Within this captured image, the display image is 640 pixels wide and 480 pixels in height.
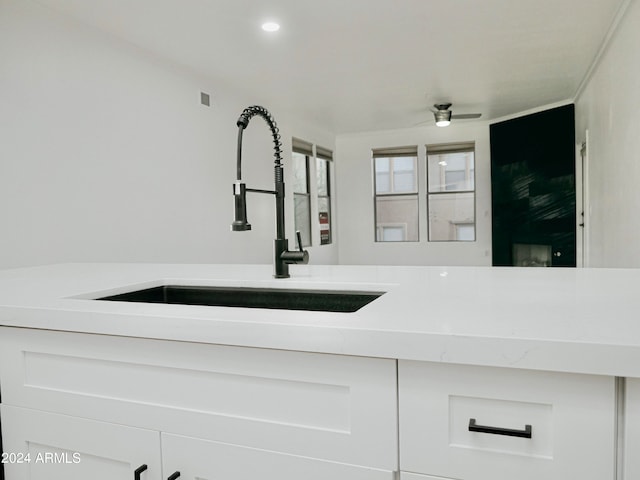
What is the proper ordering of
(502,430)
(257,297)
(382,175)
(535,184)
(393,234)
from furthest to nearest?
1. (382,175)
2. (393,234)
3. (535,184)
4. (257,297)
5. (502,430)

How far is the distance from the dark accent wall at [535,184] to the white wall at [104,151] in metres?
4.46

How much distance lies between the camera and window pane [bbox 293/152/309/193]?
743 centimetres

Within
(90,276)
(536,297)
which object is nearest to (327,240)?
(90,276)

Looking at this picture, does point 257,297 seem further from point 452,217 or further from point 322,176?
point 452,217

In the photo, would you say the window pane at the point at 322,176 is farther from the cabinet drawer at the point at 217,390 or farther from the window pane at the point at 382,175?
the cabinet drawer at the point at 217,390

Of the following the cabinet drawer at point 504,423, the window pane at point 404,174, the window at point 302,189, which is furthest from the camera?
→ the window pane at point 404,174

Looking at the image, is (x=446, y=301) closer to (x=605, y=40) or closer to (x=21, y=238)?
(x=21, y=238)

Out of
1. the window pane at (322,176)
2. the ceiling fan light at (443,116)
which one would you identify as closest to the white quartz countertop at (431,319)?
the ceiling fan light at (443,116)

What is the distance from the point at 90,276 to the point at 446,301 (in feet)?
3.79

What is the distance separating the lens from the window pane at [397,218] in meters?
8.72

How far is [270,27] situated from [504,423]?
12.3ft

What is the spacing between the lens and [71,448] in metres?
0.92

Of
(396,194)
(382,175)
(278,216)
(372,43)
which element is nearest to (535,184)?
(396,194)

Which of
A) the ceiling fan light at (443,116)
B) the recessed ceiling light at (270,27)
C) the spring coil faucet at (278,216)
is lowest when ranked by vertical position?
the spring coil faucet at (278,216)
